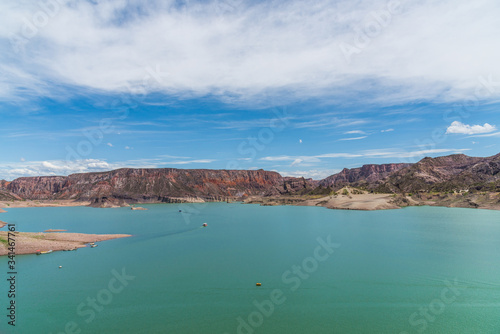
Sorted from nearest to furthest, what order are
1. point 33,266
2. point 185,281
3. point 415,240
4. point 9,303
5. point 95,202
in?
point 9,303, point 185,281, point 33,266, point 415,240, point 95,202

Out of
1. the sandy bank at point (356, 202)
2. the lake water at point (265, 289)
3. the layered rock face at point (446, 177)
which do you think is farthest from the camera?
the layered rock face at point (446, 177)

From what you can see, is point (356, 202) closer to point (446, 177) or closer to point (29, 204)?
point (446, 177)

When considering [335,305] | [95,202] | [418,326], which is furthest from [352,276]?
[95,202]

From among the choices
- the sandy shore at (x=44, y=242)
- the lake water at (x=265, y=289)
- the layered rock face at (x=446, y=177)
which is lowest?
the lake water at (x=265, y=289)

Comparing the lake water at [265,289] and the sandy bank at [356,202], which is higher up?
the sandy bank at [356,202]

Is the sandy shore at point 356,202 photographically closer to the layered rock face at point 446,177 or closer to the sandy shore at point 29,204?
the layered rock face at point 446,177

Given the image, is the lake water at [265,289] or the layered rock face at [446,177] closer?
the lake water at [265,289]

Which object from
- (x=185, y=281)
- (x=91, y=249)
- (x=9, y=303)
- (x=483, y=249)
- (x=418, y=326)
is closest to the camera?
(x=418, y=326)

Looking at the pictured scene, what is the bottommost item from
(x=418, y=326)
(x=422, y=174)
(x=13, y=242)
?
(x=418, y=326)

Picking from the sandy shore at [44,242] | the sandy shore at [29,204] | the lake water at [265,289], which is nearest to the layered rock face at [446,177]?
the lake water at [265,289]

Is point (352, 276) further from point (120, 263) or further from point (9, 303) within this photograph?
point (9, 303)

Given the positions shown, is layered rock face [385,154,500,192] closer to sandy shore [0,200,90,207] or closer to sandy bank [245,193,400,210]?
sandy bank [245,193,400,210]
